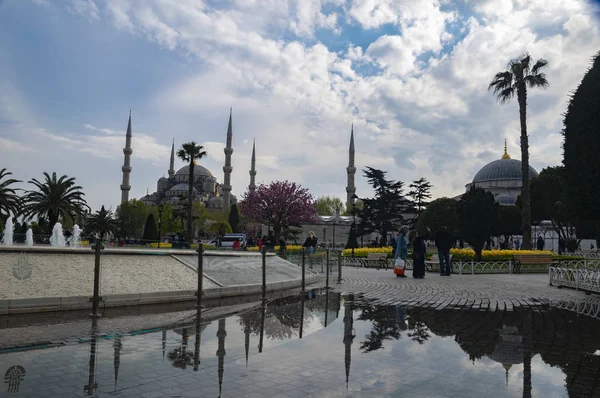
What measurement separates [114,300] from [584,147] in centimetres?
1123

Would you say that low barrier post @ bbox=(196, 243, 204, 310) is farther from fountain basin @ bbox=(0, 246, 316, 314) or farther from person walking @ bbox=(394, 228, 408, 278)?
person walking @ bbox=(394, 228, 408, 278)

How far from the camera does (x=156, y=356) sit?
487 cm

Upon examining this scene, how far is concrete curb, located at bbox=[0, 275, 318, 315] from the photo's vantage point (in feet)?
24.3

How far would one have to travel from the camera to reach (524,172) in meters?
26.7

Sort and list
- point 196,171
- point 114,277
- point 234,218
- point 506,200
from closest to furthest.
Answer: point 114,277 → point 506,200 → point 234,218 → point 196,171

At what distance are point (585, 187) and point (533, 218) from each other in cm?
4630

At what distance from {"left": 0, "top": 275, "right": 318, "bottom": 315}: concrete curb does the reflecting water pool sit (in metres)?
1.45

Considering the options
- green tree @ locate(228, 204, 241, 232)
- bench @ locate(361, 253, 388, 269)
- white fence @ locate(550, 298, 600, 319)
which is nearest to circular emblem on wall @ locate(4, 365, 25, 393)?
white fence @ locate(550, 298, 600, 319)

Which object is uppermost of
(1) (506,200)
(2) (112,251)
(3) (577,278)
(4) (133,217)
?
(1) (506,200)

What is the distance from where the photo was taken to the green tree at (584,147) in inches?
449

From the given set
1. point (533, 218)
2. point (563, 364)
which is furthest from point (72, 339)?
point (533, 218)

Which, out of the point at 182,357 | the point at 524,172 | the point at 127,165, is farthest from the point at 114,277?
the point at 127,165

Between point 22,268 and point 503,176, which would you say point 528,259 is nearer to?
point 22,268

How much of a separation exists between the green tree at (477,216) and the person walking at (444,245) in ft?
9.75
